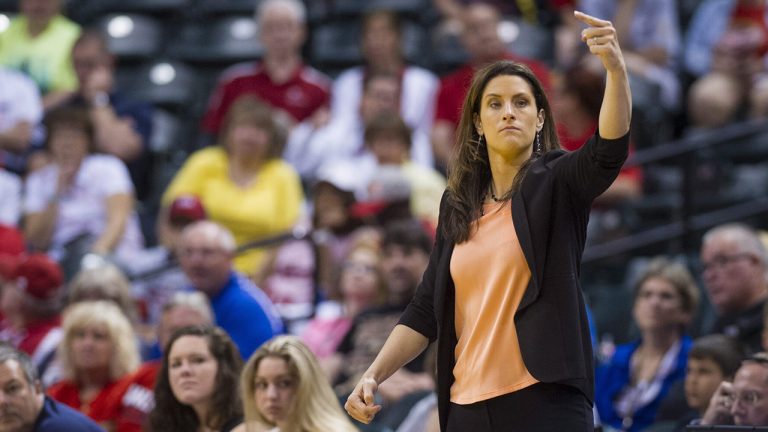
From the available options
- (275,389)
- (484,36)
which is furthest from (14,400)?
(484,36)

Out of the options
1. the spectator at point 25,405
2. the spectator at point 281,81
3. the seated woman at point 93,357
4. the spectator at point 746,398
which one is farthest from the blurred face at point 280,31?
the spectator at point 746,398

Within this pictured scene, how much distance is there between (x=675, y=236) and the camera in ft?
25.1

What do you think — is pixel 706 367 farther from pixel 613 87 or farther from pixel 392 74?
pixel 392 74

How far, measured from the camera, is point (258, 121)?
8.36 metres

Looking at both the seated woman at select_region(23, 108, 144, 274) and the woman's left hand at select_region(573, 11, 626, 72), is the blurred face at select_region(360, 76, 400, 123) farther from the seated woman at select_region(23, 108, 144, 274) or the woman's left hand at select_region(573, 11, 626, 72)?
the woman's left hand at select_region(573, 11, 626, 72)

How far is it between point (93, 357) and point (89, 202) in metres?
2.32

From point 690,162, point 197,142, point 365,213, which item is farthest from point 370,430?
point 197,142

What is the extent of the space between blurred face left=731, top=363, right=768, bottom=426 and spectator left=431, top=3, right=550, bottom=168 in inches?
158

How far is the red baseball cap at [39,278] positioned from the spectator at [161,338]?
3.36 feet

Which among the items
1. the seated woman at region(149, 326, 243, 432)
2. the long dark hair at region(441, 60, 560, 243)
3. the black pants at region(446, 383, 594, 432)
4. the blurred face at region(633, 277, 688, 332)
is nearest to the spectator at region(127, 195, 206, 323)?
the seated woman at region(149, 326, 243, 432)

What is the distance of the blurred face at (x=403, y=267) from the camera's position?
674 cm

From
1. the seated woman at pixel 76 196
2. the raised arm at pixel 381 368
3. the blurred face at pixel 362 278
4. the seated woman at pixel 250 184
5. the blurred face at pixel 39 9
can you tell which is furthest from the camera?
the blurred face at pixel 39 9

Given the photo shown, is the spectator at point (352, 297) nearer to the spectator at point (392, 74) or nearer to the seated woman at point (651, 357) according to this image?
the seated woman at point (651, 357)

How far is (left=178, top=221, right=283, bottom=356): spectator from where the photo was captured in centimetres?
684
